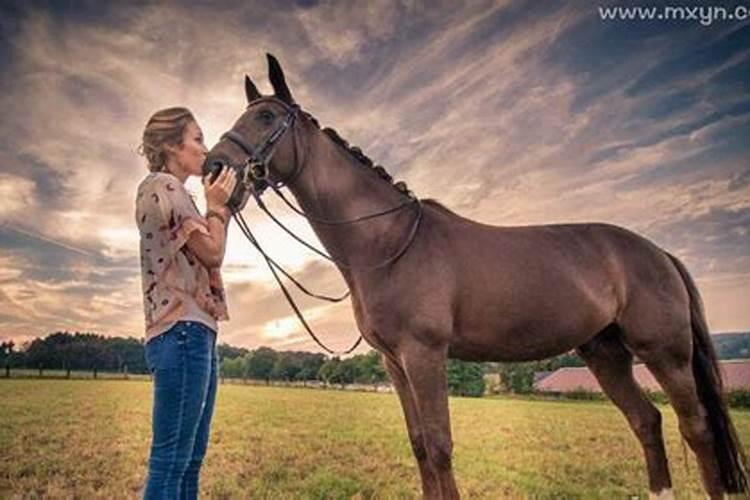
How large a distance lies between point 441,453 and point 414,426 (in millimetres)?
244

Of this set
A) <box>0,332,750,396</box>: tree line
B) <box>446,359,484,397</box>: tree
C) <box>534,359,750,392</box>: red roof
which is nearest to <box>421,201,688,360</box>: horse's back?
<box>0,332,750,396</box>: tree line

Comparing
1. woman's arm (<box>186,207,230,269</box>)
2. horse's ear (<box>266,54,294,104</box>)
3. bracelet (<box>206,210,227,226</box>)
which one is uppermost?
horse's ear (<box>266,54,294,104</box>)

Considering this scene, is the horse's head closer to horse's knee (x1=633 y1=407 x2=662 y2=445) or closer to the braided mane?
the braided mane

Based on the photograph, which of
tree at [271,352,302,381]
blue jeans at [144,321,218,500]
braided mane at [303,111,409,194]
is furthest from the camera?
tree at [271,352,302,381]

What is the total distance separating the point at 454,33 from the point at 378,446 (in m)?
2.78

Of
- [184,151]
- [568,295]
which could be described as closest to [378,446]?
[568,295]

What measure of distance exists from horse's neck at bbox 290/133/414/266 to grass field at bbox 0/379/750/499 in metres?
1.60

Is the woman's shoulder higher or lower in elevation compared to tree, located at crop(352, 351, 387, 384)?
higher

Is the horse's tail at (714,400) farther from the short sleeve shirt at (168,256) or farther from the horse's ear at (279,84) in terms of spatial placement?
the short sleeve shirt at (168,256)

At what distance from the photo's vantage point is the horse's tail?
98.0 inches

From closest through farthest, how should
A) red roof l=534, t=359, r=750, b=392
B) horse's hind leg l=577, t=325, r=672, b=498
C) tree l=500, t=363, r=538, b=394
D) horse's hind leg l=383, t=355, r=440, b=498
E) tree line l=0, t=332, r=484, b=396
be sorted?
horse's hind leg l=383, t=355, r=440, b=498 → horse's hind leg l=577, t=325, r=672, b=498 → tree line l=0, t=332, r=484, b=396 → red roof l=534, t=359, r=750, b=392 → tree l=500, t=363, r=538, b=394

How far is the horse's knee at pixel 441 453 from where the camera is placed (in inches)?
78.5

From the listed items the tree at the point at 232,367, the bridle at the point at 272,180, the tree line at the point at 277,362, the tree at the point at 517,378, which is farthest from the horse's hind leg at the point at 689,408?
the tree at the point at 232,367

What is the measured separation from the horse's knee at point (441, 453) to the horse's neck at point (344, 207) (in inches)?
26.3
